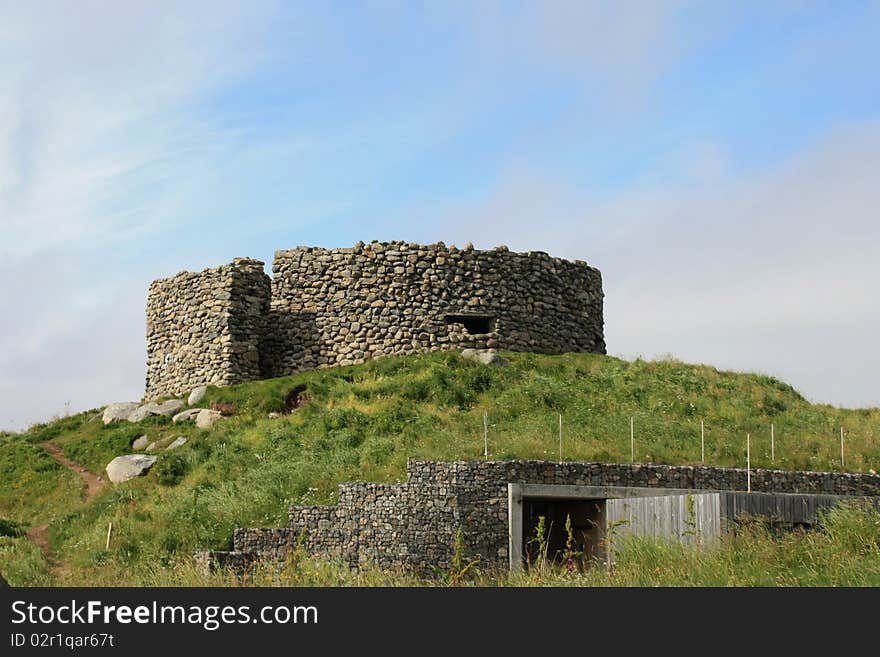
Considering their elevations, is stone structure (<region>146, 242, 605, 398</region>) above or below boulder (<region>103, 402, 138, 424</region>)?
above

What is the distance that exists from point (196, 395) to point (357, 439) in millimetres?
7753

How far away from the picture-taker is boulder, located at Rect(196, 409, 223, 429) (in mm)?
27516

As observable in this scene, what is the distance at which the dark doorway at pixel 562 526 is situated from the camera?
19.6 m

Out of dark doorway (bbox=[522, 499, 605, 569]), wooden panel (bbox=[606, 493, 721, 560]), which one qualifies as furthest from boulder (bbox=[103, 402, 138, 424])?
wooden panel (bbox=[606, 493, 721, 560])

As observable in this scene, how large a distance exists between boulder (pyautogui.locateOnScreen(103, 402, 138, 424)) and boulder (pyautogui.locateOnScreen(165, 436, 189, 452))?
4036mm

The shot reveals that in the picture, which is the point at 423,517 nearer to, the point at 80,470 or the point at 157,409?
the point at 80,470

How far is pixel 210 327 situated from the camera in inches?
1224

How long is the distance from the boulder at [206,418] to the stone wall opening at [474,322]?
23.4ft

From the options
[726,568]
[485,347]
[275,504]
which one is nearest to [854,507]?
[726,568]

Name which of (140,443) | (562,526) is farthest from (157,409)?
(562,526)

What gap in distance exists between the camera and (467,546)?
Result: 18.9 meters

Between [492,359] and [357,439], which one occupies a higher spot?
[492,359]

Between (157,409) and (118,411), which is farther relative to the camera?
(118,411)

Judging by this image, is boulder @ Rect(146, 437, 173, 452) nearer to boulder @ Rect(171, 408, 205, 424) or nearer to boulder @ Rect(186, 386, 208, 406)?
boulder @ Rect(171, 408, 205, 424)
